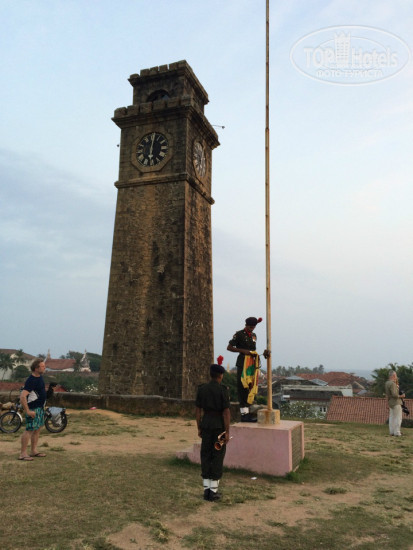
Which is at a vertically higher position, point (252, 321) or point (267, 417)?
point (252, 321)

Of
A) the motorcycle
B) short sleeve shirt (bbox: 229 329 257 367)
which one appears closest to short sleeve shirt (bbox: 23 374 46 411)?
the motorcycle

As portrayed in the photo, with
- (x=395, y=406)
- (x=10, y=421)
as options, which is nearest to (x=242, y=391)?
(x=10, y=421)

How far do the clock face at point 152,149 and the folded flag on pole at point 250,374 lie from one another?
13.9 metres

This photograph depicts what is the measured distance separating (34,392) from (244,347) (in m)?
3.52

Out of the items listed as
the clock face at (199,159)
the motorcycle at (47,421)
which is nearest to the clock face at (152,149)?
the clock face at (199,159)

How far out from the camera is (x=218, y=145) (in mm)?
22109

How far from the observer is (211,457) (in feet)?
16.5

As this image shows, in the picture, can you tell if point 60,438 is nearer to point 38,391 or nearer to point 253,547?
point 38,391

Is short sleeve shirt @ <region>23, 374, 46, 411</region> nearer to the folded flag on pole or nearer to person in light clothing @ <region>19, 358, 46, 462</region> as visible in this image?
person in light clothing @ <region>19, 358, 46, 462</region>

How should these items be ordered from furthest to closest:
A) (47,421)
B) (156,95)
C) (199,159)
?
1. (156,95)
2. (199,159)
3. (47,421)

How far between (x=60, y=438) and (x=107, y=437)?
37.4 inches

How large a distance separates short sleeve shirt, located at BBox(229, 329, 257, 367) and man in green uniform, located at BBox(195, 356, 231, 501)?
62.2 inches

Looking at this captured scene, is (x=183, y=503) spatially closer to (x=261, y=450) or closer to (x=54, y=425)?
(x=261, y=450)

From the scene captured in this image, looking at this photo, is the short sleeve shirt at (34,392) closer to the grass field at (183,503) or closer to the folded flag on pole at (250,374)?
the grass field at (183,503)
